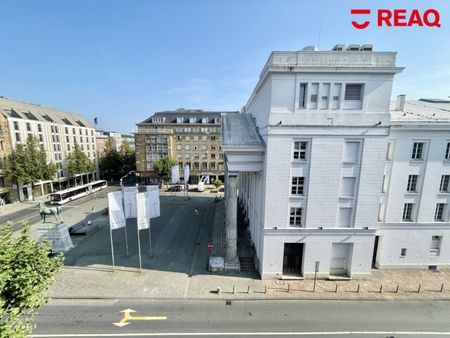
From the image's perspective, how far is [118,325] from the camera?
610 inches

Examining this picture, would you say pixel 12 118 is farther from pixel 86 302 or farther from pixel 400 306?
pixel 400 306

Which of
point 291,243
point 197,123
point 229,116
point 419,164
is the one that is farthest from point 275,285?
point 197,123

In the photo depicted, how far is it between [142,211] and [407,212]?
92.1 feet

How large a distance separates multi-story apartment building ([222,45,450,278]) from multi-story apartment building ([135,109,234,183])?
45.2 m

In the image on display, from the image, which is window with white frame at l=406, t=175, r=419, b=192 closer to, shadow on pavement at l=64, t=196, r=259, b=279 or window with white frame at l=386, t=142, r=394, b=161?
window with white frame at l=386, t=142, r=394, b=161

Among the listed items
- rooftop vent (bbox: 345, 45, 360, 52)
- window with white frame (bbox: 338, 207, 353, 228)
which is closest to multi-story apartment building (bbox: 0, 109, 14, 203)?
window with white frame (bbox: 338, 207, 353, 228)

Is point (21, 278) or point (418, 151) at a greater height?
point (418, 151)

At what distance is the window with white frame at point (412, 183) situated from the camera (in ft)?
70.7

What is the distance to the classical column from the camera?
22.2m

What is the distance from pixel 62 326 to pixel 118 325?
4.00 meters

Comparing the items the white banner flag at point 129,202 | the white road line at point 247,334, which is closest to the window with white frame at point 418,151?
the white road line at point 247,334

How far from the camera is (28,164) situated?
46594 mm

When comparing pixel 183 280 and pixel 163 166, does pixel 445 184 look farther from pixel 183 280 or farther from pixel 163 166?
pixel 163 166

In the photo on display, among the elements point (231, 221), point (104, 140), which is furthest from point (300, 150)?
point (104, 140)
